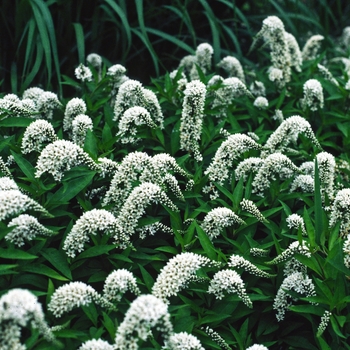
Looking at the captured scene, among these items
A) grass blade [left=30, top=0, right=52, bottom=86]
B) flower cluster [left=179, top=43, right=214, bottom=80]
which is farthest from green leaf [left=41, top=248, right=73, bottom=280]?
flower cluster [left=179, top=43, right=214, bottom=80]

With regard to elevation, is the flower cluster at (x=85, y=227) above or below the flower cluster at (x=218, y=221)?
above

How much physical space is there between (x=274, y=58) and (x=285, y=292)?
2869 mm

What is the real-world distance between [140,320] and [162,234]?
3.86 feet

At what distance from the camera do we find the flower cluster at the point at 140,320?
7.45ft

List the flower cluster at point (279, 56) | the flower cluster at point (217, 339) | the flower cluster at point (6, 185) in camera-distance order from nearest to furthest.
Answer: the flower cluster at point (217, 339), the flower cluster at point (6, 185), the flower cluster at point (279, 56)

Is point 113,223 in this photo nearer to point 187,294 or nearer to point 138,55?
point 187,294

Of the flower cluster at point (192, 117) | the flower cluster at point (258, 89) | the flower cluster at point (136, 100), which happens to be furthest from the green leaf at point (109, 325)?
the flower cluster at point (258, 89)

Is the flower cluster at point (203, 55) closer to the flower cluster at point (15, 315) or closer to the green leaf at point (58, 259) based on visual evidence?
the green leaf at point (58, 259)

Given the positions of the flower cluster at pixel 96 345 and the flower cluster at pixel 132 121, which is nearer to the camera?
the flower cluster at pixel 96 345

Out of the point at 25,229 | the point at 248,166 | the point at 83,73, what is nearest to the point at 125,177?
the point at 25,229

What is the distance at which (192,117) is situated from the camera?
389cm

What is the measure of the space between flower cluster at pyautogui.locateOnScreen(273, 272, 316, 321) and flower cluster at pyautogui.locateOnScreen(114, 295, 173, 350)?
901 mm

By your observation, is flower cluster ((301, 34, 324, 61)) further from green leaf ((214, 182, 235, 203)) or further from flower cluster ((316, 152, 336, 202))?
green leaf ((214, 182, 235, 203))

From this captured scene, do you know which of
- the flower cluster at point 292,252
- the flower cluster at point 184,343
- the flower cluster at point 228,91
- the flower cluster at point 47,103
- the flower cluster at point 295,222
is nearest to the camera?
the flower cluster at point 184,343
